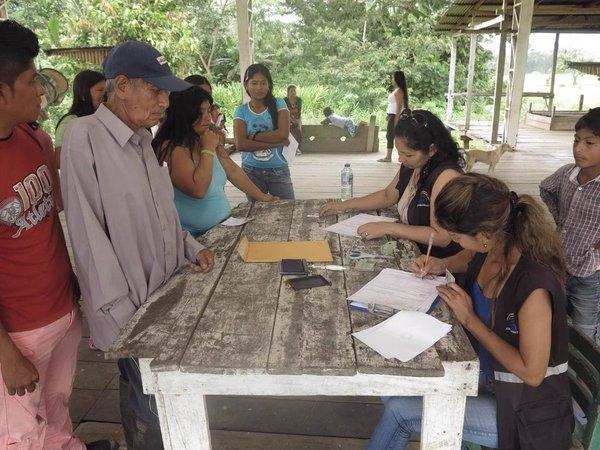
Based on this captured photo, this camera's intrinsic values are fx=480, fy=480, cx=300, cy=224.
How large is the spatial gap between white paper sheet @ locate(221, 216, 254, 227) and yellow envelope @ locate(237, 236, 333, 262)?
27cm

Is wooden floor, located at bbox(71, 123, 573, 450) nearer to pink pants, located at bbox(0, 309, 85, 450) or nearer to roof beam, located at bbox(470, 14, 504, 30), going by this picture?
pink pants, located at bbox(0, 309, 85, 450)

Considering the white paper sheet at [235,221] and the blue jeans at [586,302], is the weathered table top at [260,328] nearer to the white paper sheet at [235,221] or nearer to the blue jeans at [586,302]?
the white paper sheet at [235,221]

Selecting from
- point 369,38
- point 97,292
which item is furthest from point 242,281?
point 369,38

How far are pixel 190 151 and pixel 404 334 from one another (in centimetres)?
128

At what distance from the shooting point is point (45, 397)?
5.24 ft

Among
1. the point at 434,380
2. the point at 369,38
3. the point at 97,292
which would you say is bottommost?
the point at 434,380

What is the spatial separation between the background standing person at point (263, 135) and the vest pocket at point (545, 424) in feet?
7.58

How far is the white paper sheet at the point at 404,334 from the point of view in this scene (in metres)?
1.17

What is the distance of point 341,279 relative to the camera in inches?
63.6

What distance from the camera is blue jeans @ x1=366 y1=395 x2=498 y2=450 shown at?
1370mm

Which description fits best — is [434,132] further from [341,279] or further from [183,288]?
[183,288]

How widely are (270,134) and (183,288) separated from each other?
6.22 ft

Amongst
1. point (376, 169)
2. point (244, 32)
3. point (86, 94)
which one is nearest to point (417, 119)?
point (86, 94)

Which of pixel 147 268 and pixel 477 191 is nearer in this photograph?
pixel 477 191
